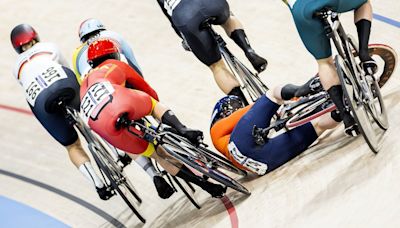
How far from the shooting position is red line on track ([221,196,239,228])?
4996mm

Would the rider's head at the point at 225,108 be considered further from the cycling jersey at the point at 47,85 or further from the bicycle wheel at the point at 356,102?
the cycling jersey at the point at 47,85

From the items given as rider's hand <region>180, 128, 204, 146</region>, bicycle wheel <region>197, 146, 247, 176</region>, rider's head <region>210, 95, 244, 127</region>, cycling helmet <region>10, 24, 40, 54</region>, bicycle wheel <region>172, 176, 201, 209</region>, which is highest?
cycling helmet <region>10, 24, 40, 54</region>

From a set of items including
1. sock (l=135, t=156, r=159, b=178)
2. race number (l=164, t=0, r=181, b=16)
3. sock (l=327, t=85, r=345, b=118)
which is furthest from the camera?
race number (l=164, t=0, r=181, b=16)

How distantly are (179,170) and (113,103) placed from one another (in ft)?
2.38

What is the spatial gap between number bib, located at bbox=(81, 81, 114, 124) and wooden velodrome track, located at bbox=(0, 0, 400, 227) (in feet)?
3.63

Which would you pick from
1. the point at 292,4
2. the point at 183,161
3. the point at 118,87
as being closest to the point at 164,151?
the point at 183,161

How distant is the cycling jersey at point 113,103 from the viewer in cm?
483

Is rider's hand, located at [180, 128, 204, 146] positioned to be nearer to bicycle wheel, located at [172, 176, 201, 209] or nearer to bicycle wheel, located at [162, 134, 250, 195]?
bicycle wheel, located at [162, 134, 250, 195]

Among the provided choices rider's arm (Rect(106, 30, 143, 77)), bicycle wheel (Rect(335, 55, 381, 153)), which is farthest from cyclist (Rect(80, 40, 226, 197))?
bicycle wheel (Rect(335, 55, 381, 153))

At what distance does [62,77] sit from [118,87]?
1009 mm

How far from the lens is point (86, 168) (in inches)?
225

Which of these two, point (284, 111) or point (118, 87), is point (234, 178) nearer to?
point (284, 111)

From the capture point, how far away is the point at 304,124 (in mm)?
5055

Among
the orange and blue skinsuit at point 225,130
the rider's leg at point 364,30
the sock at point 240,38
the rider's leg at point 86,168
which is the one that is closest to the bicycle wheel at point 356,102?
the rider's leg at point 364,30
